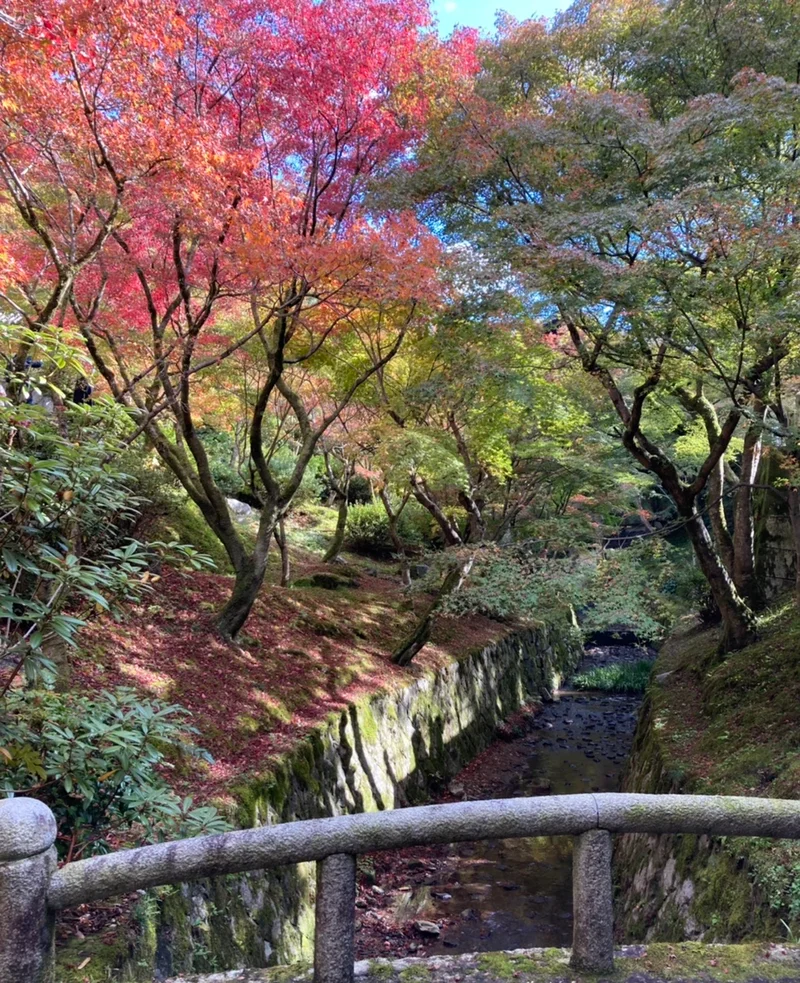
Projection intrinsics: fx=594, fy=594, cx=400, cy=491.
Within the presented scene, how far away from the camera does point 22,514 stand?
A: 2746mm

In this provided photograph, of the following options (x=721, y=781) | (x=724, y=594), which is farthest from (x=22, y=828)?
(x=724, y=594)

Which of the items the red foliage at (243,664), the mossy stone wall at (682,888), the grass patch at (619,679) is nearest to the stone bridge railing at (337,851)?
the mossy stone wall at (682,888)

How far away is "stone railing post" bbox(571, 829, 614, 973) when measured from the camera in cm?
230

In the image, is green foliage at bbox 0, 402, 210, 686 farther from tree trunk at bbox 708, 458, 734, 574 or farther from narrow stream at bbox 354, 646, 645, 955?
tree trunk at bbox 708, 458, 734, 574

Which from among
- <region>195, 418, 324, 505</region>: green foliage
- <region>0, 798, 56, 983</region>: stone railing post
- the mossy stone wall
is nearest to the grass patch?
<region>195, 418, 324, 505</region>: green foliage

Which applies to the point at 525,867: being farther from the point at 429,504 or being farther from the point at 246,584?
the point at 429,504

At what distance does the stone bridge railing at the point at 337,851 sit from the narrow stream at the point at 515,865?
4.68 meters

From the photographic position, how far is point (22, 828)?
1.92 m

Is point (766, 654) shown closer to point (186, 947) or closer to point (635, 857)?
point (635, 857)

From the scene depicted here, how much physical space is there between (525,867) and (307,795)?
3.48 m

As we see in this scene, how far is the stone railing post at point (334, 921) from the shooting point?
222 centimetres

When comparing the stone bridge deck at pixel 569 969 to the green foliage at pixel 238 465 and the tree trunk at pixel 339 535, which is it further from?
the green foliage at pixel 238 465

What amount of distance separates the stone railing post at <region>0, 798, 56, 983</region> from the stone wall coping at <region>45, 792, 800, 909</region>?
7 cm

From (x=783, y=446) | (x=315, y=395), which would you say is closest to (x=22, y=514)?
(x=783, y=446)
